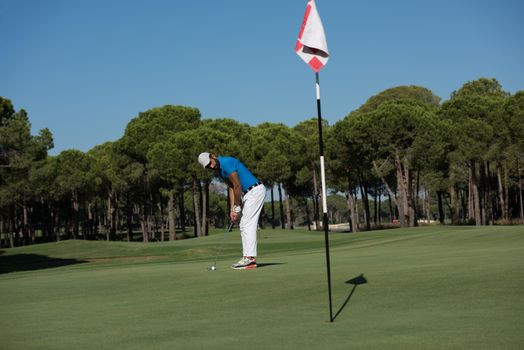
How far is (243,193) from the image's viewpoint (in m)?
13.0

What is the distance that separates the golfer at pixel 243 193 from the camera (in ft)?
41.2

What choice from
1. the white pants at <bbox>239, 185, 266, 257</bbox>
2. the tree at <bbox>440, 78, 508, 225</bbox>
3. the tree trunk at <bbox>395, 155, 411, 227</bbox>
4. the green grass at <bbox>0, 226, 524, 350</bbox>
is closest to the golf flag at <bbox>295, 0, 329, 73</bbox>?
the green grass at <bbox>0, 226, 524, 350</bbox>

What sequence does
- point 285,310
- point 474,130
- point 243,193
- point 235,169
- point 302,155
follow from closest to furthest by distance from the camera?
point 285,310, point 235,169, point 243,193, point 474,130, point 302,155

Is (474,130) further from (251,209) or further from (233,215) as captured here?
(233,215)

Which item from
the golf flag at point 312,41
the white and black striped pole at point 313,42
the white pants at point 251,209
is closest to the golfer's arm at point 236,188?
the white pants at point 251,209

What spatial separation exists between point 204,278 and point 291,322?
205 inches

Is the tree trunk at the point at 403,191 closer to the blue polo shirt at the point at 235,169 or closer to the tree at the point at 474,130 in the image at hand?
the tree at the point at 474,130

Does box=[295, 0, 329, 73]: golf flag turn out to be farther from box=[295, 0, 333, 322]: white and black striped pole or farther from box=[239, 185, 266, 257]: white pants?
box=[239, 185, 266, 257]: white pants

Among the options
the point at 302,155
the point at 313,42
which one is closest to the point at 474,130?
the point at 302,155

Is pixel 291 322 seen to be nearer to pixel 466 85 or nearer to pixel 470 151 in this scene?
pixel 470 151

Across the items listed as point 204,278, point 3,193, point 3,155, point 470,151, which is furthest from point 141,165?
point 204,278

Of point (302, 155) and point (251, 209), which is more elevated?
point (302, 155)

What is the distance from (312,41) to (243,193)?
5.38 meters

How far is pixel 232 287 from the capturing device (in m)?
10.2
